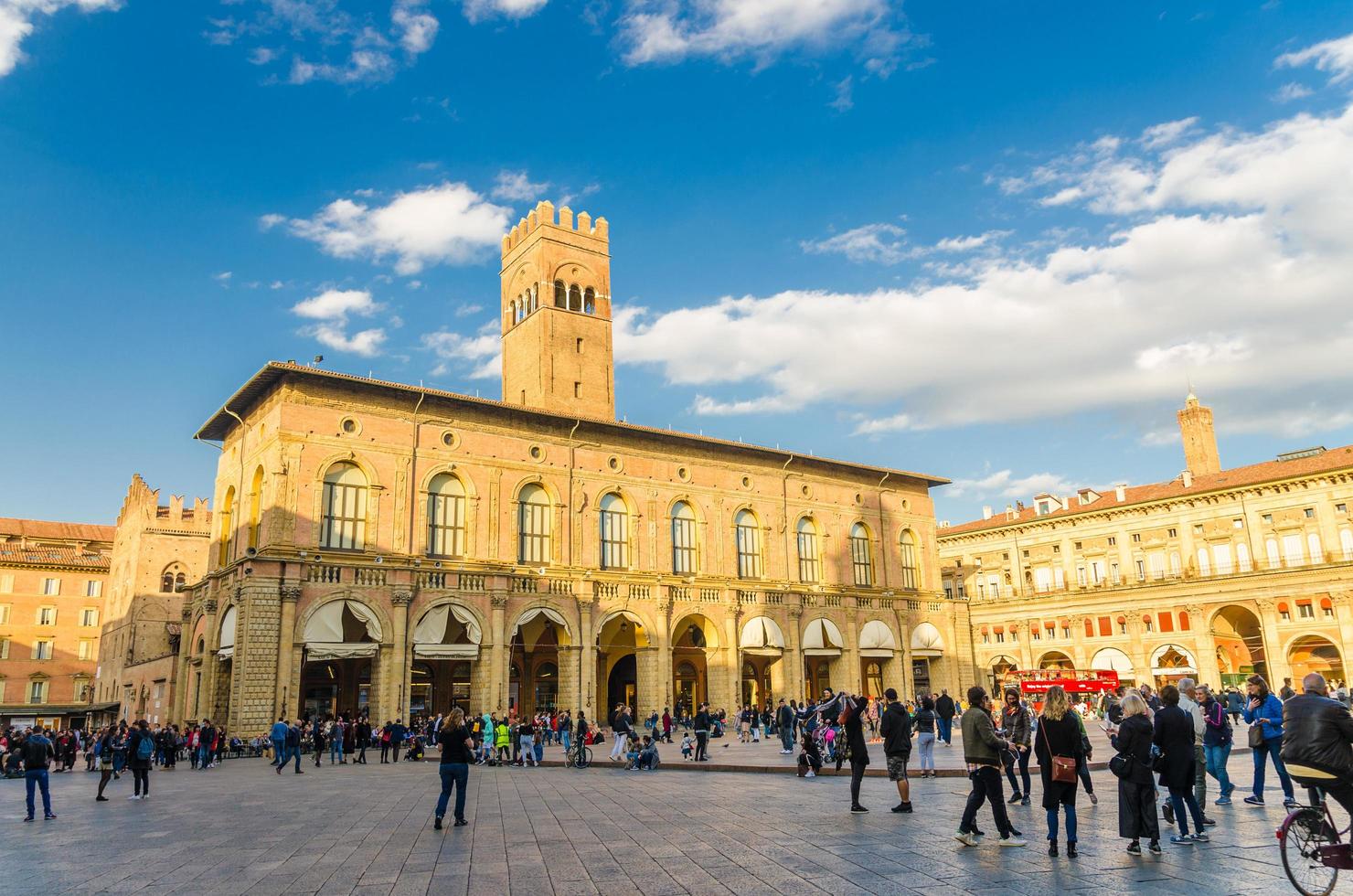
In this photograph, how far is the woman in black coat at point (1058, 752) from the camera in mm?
9031

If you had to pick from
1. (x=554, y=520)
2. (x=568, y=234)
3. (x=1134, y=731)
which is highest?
(x=568, y=234)

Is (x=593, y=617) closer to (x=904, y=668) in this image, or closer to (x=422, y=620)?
(x=422, y=620)

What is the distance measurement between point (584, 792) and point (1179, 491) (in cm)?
5028

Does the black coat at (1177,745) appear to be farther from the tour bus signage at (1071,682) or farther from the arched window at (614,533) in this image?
the tour bus signage at (1071,682)

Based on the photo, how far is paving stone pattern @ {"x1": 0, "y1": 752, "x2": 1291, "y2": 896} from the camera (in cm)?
819

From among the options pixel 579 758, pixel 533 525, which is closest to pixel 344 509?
pixel 533 525

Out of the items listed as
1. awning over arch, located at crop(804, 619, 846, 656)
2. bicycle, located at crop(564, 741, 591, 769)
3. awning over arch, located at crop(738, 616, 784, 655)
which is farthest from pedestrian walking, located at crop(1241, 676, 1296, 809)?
awning over arch, located at crop(804, 619, 846, 656)

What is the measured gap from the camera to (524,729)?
25.0 metres

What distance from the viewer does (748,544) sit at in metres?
44.7

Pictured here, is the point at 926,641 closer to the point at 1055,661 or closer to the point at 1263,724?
the point at 1055,661

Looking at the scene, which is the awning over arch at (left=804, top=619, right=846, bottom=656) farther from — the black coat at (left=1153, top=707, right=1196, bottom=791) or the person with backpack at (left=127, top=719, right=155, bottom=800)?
the black coat at (left=1153, top=707, right=1196, bottom=791)

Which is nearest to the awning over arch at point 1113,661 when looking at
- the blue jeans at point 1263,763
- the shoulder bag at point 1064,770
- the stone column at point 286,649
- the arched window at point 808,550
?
the arched window at point 808,550

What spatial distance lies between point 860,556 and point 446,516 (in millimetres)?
22751

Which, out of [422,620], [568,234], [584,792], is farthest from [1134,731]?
[568,234]
